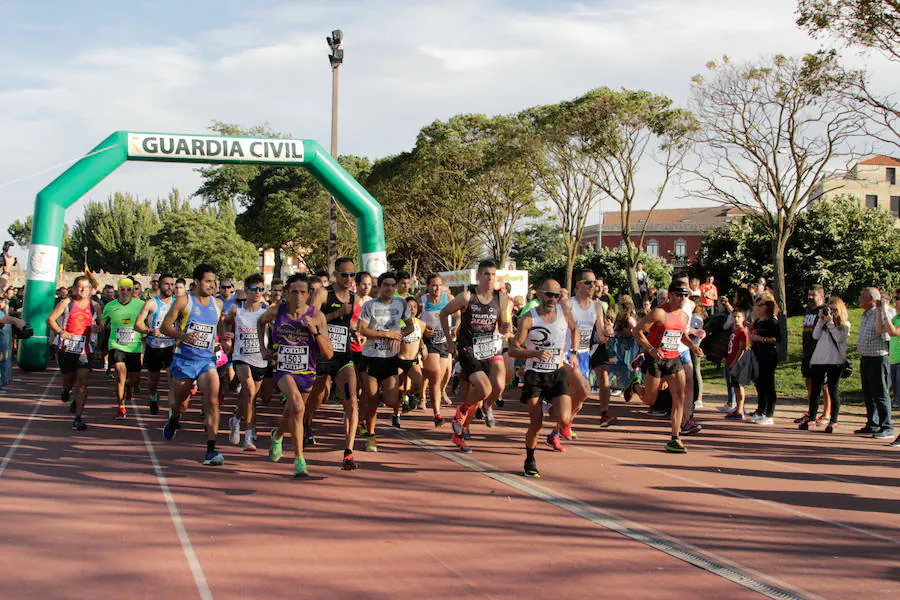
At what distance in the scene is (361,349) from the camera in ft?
32.9

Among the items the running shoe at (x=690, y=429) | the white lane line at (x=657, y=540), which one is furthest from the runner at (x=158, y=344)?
the running shoe at (x=690, y=429)

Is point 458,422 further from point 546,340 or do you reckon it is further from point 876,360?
point 876,360

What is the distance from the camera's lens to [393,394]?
9.60 metres

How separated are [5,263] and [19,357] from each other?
11.3 ft

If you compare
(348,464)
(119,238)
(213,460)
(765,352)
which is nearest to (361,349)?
(348,464)

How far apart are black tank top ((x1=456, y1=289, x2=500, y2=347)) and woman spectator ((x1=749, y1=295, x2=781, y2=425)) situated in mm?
4783

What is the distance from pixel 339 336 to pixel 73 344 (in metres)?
4.24

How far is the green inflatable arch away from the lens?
63.2 ft

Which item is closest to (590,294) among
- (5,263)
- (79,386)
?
(79,386)

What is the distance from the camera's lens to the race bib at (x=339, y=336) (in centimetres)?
927

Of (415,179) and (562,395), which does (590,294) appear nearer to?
(562,395)

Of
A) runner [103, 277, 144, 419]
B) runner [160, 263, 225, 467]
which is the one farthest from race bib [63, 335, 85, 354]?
runner [160, 263, 225, 467]

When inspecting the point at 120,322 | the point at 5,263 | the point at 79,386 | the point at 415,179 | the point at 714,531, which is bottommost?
the point at 714,531

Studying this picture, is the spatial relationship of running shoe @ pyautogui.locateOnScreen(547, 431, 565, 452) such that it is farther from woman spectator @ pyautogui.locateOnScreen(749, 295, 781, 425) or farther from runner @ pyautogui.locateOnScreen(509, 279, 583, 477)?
woman spectator @ pyautogui.locateOnScreen(749, 295, 781, 425)
